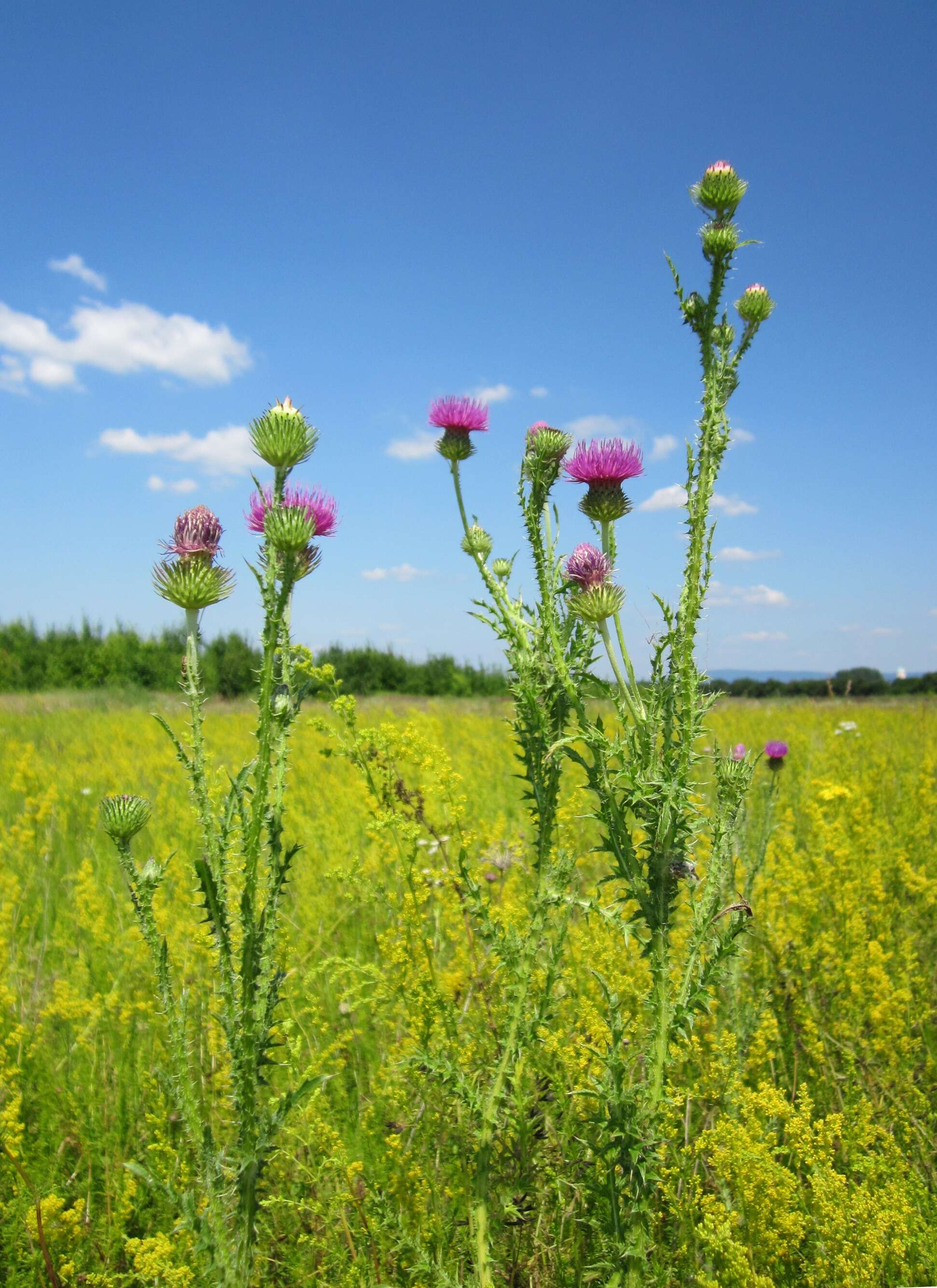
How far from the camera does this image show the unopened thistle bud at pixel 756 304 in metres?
1.82

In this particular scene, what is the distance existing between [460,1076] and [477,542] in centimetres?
122

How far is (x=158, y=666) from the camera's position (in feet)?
67.2

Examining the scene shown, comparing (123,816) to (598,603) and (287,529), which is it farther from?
(598,603)

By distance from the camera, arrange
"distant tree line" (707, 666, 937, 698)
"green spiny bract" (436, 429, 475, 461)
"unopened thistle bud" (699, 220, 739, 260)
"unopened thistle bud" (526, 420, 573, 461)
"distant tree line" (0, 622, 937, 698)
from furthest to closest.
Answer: "distant tree line" (0, 622, 937, 698) < "distant tree line" (707, 666, 937, 698) < "green spiny bract" (436, 429, 475, 461) < "unopened thistle bud" (526, 420, 573, 461) < "unopened thistle bud" (699, 220, 739, 260)

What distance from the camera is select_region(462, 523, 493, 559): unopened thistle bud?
183cm

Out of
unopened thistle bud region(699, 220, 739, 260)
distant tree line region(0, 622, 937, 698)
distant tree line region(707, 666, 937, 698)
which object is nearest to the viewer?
unopened thistle bud region(699, 220, 739, 260)

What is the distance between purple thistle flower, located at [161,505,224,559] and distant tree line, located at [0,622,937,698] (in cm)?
1711

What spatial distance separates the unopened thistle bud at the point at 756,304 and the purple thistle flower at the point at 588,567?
683mm

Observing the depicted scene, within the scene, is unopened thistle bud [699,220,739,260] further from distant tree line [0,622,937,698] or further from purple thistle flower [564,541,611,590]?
distant tree line [0,622,937,698]

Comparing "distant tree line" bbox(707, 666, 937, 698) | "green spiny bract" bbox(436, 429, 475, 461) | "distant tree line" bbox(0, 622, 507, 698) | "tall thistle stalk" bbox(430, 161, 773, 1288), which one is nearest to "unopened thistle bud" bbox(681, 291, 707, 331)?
"tall thistle stalk" bbox(430, 161, 773, 1288)

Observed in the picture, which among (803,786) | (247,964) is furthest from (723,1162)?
(803,786)

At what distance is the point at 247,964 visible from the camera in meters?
1.25

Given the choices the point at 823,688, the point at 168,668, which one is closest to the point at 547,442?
the point at 823,688

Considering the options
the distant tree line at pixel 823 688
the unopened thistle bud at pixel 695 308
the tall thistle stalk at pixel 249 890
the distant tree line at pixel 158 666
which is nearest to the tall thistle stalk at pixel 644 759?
the unopened thistle bud at pixel 695 308
